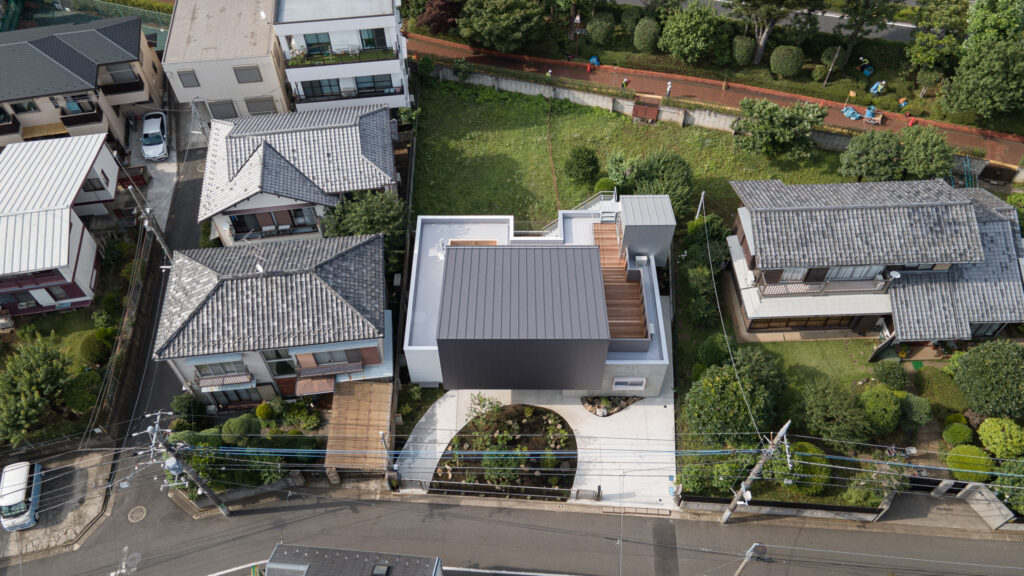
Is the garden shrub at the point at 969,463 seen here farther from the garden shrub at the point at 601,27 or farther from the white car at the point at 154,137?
the white car at the point at 154,137

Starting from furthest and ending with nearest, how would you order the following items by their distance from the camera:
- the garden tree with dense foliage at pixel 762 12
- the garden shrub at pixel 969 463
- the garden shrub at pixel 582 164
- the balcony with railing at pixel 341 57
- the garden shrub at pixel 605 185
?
the garden tree with dense foliage at pixel 762 12
the balcony with railing at pixel 341 57
the garden shrub at pixel 582 164
the garden shrub at pixel 605 185
the garden shrub at pixel 969 463

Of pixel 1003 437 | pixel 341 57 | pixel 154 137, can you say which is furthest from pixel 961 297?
pixel 154 137

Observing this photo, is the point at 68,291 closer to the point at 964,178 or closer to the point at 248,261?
the point at 248,261

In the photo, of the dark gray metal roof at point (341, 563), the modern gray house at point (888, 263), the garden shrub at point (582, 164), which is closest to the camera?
the dark gray metal roof at point (341, 563)

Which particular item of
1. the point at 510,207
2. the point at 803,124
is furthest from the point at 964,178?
the point at 510,207

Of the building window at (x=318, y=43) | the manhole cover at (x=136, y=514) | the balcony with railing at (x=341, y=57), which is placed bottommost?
the manhole cover at (x=136, y=514)

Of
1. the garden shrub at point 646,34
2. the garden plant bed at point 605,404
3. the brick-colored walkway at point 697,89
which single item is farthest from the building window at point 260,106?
the garden plant bed at point 605,404

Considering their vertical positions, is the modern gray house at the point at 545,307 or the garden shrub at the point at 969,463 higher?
the modern gray house at the point at 545,307

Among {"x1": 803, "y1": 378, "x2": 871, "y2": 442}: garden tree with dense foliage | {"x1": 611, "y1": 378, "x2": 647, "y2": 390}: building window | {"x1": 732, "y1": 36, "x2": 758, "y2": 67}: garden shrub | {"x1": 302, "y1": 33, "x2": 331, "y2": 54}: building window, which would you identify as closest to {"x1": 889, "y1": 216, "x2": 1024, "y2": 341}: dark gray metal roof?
{"x1": 803, "y1": 378, "x2": 871, "y2": 442}: garden tree with dense foliage
